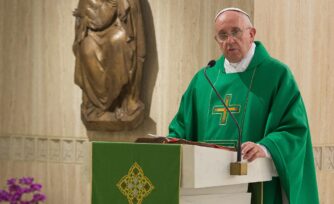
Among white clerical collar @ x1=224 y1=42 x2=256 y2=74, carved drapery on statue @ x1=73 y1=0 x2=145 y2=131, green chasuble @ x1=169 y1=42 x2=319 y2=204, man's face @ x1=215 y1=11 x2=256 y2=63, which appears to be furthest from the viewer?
carved drapery on statue @ x1=73 y1=0 x2=145 y2=131

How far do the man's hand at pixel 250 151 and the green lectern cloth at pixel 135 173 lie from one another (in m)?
0.46

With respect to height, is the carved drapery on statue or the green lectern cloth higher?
the carved drapery on statue

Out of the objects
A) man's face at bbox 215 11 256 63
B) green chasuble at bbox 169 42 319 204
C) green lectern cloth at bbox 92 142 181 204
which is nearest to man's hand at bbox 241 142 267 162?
green chasuble at bbox 169 42 319 204

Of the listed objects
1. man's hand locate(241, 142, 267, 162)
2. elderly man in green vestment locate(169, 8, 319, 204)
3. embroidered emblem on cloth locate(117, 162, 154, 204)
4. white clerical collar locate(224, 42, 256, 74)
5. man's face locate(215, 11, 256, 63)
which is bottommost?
embroidered emblem on cloth locate(117, 162, 154, 204)

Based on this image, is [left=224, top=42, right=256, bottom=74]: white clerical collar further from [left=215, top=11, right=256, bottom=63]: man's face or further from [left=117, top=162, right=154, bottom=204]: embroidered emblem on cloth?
[left=117, top=162, right=154, bottom=204]: embroidered emblem on cloth

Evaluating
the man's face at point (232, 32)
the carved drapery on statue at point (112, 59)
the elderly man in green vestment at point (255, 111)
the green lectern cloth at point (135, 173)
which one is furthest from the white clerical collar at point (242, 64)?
the carved drapery on statue at point (112, 59)

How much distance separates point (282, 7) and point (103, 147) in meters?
3.57

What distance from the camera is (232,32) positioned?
3881 millimetres

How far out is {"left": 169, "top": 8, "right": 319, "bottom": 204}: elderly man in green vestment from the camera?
A: 3.65 meters

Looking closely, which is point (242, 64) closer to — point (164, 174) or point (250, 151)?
point (250, 151)

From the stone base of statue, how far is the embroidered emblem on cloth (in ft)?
12.0

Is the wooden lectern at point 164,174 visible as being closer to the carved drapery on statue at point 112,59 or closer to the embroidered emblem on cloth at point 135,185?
the embroidered emblem on cloth at point 135,185

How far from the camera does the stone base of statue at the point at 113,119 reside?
684 centimetres

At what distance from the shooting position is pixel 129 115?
6.85 meters
